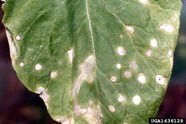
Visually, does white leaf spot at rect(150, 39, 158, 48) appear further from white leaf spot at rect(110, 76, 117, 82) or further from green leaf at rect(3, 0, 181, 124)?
white leaf spot at rect(110, 76, 117, 82)

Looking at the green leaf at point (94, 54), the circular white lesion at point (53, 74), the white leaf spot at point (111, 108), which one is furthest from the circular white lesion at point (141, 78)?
the circular white lesion at point (53, 74)

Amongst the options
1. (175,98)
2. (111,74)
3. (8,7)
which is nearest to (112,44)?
(111,74)

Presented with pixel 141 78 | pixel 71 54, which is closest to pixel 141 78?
pixel 141 78

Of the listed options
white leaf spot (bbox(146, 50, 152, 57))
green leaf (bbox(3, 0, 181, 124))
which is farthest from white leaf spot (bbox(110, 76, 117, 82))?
white leaf spot (bbox(146, 50, 152, 57))

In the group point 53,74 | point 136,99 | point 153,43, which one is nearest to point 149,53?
point 153,43

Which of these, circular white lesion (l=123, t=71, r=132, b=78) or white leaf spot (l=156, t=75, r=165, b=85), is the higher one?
circular white lesion (l=123, t=71, r=132, b=78)

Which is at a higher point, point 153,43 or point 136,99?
point 153,43

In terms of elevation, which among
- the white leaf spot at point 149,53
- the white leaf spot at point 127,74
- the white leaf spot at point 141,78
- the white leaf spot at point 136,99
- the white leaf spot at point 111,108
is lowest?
the white leaf spot at point 111,108

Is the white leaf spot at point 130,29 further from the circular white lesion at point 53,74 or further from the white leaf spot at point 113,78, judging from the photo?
the circular white lesion at point 53,74

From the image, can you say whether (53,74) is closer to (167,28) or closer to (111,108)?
(111,108)
